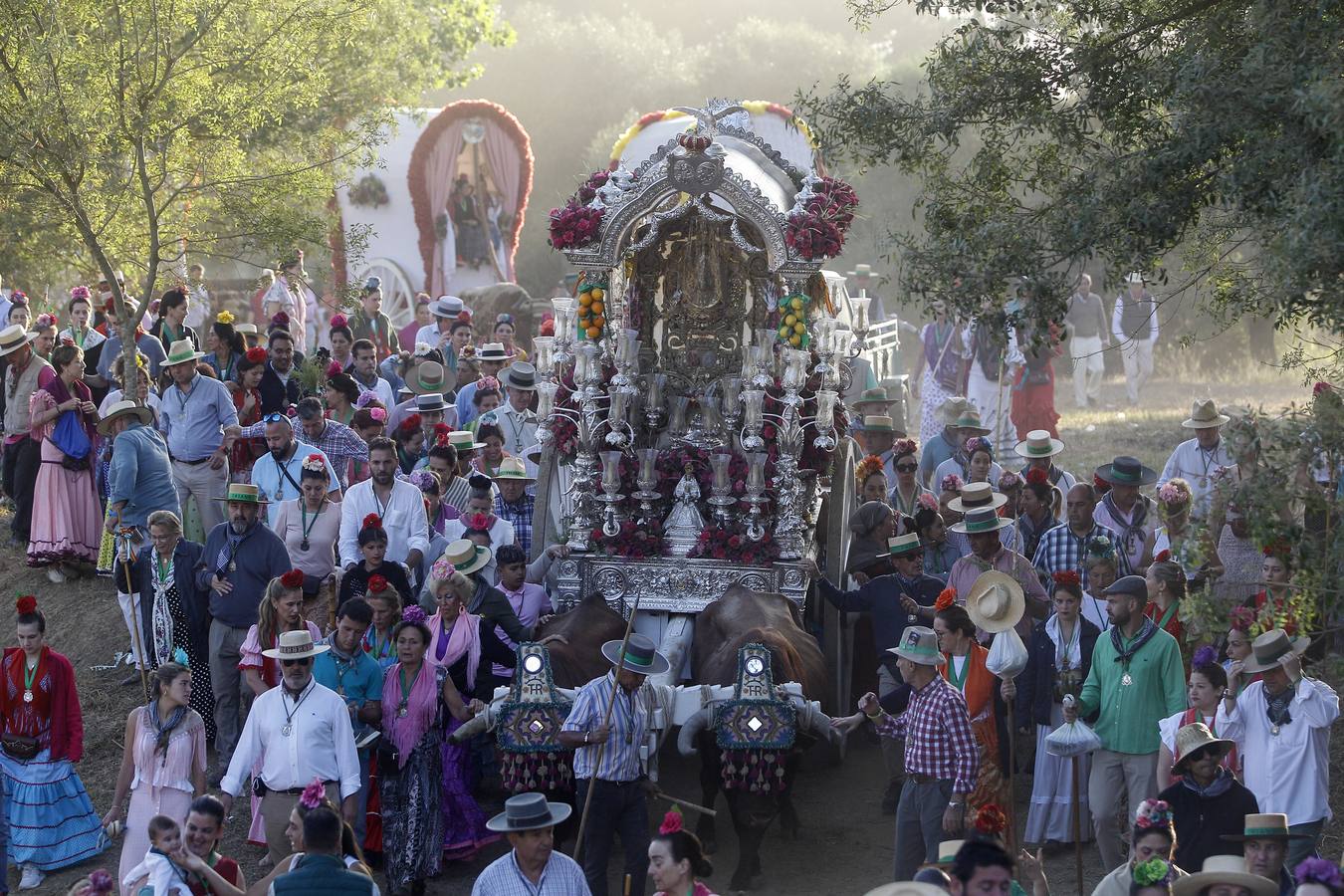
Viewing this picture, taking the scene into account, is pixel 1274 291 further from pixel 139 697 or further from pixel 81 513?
pixel 81 513

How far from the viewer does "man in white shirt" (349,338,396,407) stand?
52.0 feet

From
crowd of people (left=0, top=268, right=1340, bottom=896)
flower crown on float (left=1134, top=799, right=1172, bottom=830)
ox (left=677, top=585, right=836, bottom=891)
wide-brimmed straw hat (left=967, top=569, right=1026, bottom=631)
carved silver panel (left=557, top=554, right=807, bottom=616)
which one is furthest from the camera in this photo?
carved silver panel (left=557, top=554, right=807, bottom=616)

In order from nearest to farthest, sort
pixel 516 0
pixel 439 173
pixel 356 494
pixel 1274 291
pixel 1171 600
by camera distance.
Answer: pixel 1274 291 < pixel 1171 600 < pixel 356 494 < pixel 439 173 < pixel 516 0

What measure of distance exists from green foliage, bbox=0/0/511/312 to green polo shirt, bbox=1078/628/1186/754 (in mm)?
8388

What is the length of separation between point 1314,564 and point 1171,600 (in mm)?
2716

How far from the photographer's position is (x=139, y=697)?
13406 millimetres

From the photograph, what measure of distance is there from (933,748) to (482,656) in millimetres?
3072

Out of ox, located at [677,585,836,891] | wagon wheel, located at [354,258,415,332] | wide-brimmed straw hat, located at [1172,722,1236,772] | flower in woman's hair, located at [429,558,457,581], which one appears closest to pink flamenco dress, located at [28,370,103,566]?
flower in woman's hair, located at [429,558,457,581]

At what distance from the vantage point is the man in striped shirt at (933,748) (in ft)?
28.8

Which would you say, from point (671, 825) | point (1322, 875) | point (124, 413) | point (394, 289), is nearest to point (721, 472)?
point (124, 413)

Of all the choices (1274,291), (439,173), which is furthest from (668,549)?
(439,173)

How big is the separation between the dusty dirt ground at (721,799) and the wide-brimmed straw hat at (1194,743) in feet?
5.57

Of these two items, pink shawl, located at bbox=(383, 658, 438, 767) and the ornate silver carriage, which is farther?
the ornate silver carriage

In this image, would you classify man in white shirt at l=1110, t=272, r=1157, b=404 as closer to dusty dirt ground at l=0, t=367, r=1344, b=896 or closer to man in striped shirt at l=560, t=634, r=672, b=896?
dusty dirt ground at l=0, t=367, r=1344, b=896
